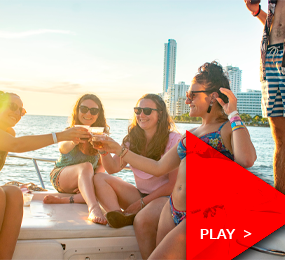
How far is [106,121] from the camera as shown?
12.0 feet

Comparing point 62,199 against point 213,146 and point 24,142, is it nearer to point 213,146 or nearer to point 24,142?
point 24,142

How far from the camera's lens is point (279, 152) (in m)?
2.30

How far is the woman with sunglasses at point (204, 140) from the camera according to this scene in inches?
62.2

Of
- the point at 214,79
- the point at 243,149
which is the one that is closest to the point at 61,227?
the point at 243,149

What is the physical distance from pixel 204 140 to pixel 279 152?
34.4 inches

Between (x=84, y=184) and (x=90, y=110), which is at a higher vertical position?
(x=90, y=110)

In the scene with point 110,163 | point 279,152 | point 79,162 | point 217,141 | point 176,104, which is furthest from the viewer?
point 176,104

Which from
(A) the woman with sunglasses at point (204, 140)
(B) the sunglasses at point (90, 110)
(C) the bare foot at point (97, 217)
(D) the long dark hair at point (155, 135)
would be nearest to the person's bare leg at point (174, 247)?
(A) the woman with sunglasses at point (204, 140)

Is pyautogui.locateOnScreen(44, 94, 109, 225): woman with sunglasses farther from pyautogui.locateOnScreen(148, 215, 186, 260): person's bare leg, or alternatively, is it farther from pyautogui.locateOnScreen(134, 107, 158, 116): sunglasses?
pyautogui.locateOnScreen(148, 215, 186, 260): person's bare leg

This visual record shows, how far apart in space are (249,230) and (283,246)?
199 millimetres

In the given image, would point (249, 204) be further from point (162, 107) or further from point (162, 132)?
point (162, 107)

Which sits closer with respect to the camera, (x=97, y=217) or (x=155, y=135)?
(x=97, y=217)

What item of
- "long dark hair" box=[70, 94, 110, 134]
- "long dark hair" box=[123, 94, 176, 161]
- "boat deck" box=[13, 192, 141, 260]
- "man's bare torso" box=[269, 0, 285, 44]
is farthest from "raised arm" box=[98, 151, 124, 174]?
"man's bare torso" box=[269, 0, 285, 44]

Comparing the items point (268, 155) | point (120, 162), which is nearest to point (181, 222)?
point (120, 162)
